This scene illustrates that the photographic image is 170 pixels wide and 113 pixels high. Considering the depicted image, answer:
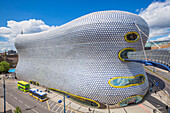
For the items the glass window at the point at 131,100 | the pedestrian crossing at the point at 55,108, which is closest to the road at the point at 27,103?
the pedestrian crossing at the point at 55,108

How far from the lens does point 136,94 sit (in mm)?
27766

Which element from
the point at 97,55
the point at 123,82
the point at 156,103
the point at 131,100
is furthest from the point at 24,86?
the point at 156,103

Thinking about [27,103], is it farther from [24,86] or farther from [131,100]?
[131,100]

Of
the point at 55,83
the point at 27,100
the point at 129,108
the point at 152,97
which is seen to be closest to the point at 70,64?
the point at 55,83

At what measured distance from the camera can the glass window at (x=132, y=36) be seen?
1083 inches

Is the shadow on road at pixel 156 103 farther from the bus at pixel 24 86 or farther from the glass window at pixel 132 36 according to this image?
the bus at pixel 24 86

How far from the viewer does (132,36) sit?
92.0ft

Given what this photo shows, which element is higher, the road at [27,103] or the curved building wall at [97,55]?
the curved building wall at [97,55]

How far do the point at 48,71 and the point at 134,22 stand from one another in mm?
35361

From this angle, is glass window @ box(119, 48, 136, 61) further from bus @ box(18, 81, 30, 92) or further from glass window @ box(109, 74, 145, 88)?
bus @ box(18, 81, 30, 92)

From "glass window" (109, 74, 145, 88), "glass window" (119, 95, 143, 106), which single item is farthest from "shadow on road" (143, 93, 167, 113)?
"glass window" (109, 74, 145, 88)

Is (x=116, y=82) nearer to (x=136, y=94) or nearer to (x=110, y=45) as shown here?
(x=136, y=94)

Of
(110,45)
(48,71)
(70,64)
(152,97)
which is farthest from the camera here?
(48,71)

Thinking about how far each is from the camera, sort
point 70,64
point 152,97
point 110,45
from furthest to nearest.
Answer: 1. point 70,64
2. point 152,97
3. point 110,45
